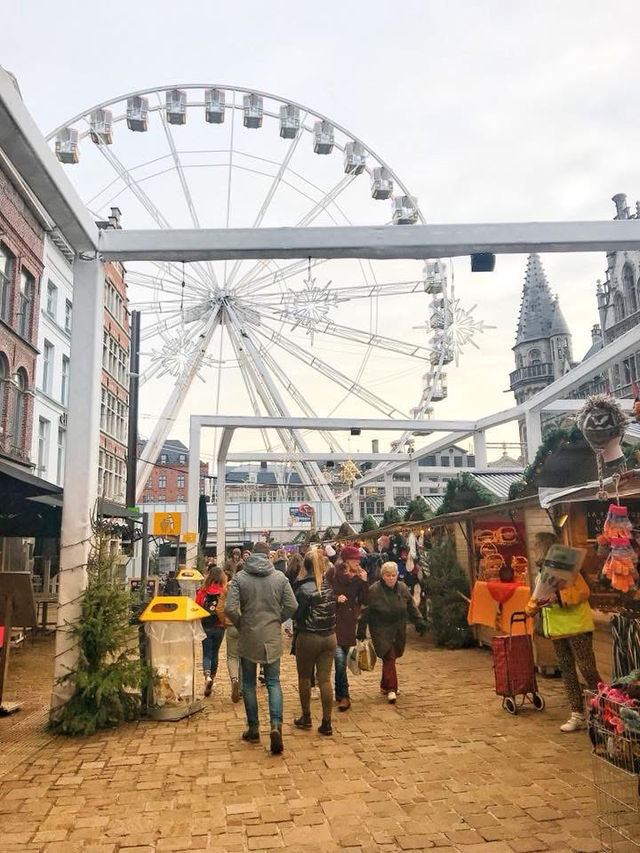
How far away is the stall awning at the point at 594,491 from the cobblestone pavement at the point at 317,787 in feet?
6.62

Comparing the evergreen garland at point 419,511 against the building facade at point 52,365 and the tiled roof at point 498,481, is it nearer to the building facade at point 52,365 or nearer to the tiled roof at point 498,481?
the tiled roof at point 498,481

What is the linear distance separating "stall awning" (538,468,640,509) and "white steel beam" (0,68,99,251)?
5374mm

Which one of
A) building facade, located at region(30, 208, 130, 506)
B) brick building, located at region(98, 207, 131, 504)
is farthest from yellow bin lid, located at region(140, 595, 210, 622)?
brick building, located at region(98, 207, 131, 504)

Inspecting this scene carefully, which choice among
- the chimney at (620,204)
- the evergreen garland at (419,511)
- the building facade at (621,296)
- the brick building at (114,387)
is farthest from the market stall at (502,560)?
the chimney at (620,204)

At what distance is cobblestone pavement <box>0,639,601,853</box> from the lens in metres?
3.78

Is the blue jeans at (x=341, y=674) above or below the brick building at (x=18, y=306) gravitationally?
below

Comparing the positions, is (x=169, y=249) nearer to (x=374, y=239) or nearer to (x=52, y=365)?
(x=374, y=239)

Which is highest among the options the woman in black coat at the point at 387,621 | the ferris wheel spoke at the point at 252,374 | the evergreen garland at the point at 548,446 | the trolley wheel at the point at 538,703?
the ferris wheel spoke at the point at 252,374

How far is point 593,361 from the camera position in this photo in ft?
40.7

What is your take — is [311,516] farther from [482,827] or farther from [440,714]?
[482,827]

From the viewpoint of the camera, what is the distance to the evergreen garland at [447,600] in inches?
419

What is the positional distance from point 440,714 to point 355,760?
1671 mm

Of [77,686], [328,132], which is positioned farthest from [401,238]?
[328,132]

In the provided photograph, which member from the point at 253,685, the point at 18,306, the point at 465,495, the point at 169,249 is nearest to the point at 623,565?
the point at 253,685
